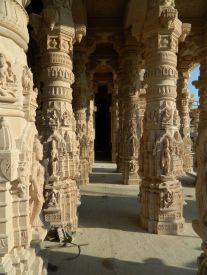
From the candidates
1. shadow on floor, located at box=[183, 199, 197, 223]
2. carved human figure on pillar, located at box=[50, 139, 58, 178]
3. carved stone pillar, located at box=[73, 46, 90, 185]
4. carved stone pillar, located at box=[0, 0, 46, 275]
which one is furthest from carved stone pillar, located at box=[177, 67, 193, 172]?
carved stone pillar, located at box=[0, 0, 46, 275]

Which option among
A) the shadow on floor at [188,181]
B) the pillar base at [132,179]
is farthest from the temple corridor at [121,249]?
the shadow on floor at [188,181]

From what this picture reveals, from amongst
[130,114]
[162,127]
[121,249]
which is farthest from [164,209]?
[130,114]

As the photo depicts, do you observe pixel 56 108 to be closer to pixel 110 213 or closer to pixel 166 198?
pixel 166 198

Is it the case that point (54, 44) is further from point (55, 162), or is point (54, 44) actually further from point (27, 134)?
point (27, 134)

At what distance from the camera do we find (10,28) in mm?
2260

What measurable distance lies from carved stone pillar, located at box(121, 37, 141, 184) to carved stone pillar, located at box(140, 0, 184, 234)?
4.38 m

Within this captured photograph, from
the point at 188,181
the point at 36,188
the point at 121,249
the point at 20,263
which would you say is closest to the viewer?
the point at 20,263

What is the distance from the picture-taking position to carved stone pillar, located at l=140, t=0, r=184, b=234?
546cm

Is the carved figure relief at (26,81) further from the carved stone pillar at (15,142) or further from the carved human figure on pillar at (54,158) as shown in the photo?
the carved human figure on pillar at (54,158)

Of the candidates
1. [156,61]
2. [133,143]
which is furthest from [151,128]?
[133,143]

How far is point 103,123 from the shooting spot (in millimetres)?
26188

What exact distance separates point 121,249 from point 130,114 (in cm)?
631

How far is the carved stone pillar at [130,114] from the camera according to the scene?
10070mm

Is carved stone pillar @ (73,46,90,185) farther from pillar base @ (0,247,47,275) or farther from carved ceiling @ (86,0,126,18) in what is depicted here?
pillar base @ (0,247,47,275)
